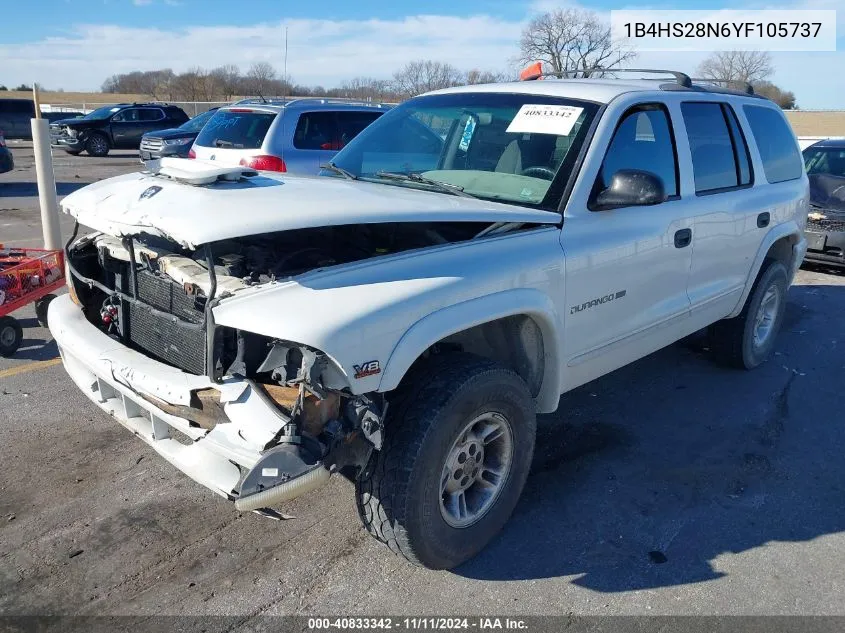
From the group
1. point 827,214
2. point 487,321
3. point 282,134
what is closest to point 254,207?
point 487,321

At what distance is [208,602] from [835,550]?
108 inches

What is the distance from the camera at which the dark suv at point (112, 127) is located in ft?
81.7

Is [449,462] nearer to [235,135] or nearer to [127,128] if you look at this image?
[235,135]

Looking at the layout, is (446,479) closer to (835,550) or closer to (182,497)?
(182,497)

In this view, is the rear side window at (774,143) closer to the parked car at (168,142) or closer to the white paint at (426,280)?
the white paint at (426,280)

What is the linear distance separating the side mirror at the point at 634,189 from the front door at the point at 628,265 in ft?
0.44

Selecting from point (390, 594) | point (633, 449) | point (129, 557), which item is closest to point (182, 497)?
point (129, 557)

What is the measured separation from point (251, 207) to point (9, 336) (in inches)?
140

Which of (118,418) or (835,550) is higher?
(118,418)

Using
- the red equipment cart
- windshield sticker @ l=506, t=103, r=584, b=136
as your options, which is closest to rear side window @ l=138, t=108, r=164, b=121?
the red equipment cart

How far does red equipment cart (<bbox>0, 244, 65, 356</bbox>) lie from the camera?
17.5ft

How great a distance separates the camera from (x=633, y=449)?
4270 mm

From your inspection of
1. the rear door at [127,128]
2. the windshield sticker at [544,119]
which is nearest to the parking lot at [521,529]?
the windshield sticker at [544,119]

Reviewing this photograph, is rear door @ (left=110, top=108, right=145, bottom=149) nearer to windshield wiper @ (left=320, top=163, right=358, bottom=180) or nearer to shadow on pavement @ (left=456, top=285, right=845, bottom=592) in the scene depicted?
windshield wiper @ (left=320, top=163, right=358, bottom=180)
